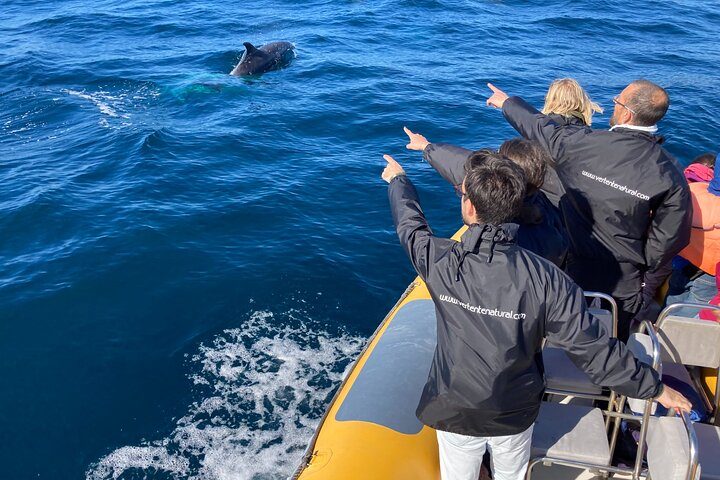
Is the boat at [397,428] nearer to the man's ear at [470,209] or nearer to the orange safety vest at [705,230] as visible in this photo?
the orange safety vest at [705,230]

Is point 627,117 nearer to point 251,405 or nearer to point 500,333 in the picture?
point 500,333

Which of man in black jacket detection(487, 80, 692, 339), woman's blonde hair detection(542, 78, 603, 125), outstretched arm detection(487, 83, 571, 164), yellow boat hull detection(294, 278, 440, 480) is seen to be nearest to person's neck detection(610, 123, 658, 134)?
man in black jacket detection(487, 80, 692, 339)

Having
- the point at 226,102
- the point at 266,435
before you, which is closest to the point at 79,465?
the point at 266,435

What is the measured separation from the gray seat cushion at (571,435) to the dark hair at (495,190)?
1.88 m

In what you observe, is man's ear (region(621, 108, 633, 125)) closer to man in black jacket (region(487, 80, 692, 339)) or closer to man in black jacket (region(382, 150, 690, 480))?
man in black jacket (region(487, 80, 692, 339))

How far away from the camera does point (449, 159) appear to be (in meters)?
5.22

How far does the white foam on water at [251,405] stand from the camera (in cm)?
692

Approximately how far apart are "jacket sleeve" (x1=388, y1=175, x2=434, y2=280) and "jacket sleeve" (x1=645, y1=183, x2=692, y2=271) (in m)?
2.40

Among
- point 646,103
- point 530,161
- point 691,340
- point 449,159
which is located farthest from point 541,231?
point 691,340

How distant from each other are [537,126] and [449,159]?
1.10 metres

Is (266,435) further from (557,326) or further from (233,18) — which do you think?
(233,18)

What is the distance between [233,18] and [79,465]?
23.2 m

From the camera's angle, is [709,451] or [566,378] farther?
[566,378]

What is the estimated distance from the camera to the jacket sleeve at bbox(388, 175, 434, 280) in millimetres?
3803
